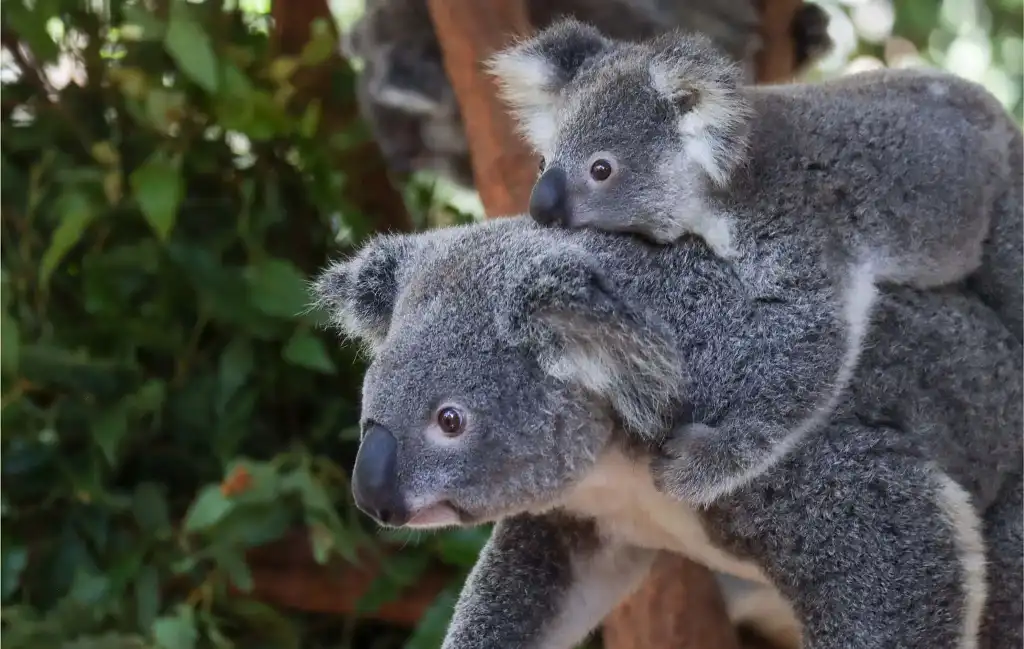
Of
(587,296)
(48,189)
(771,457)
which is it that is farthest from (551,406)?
(48,189)

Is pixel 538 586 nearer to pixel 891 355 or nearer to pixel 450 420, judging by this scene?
pixel 450 420

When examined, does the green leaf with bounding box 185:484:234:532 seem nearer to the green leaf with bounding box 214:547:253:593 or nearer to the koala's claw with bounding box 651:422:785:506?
the green leaf with bounding box 214:547:253:593

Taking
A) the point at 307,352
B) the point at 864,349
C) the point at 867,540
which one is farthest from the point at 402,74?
the point at 867,540

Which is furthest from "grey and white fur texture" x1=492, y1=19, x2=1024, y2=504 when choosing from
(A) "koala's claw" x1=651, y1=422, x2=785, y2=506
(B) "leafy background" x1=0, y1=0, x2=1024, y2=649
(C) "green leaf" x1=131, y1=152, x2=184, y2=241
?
(C) "green leaf" x1=131, y1=152, x2=184, y2=241

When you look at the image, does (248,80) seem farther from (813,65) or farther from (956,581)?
(956,581)

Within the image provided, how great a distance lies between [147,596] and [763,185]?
5.60 ft

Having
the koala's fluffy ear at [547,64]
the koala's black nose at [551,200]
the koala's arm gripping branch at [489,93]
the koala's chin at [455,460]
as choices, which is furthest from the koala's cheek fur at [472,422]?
the koala's arm gripping branch at [489,93]

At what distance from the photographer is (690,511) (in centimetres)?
119

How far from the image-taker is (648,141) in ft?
3.88

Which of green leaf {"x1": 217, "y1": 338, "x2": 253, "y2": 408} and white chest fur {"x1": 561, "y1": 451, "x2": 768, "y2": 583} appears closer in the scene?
white chest fur {"x1": 561, "y1": 451, "x2": 768, "y2": 583}

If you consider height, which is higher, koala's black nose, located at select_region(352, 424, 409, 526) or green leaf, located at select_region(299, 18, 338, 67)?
green leaf, located at select_region(299, 18, 338, 67)

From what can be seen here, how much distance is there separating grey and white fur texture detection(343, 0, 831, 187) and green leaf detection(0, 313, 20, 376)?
2.95ft

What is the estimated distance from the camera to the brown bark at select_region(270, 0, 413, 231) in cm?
256

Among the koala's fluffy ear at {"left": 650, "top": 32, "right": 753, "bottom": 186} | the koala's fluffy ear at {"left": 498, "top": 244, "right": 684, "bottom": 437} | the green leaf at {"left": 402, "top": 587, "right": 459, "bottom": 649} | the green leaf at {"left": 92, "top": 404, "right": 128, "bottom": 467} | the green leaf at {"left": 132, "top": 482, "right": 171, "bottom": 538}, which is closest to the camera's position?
the koala's fluffy ear at {"left": 498, "top": 244, "right": 684, "bottom": 437}
